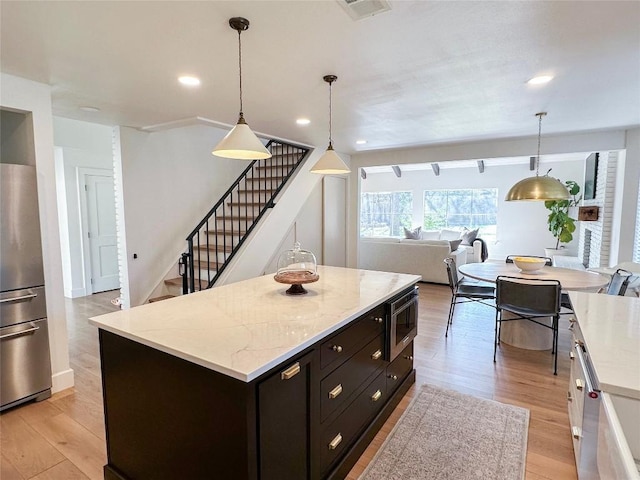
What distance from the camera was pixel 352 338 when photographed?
1.87m

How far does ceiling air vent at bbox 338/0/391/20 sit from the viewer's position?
1.69m

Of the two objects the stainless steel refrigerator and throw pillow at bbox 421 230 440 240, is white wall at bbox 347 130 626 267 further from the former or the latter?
the stainless steel refrigerator

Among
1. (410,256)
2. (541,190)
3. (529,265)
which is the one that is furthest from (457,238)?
(541,190)

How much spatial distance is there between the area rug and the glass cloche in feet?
3.56

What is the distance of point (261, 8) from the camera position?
5.76 ft

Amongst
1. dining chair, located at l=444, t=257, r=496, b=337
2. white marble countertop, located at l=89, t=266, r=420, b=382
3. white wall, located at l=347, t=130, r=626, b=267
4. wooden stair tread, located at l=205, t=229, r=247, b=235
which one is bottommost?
dining chair, located at l=444, t=257, r=496, b=337

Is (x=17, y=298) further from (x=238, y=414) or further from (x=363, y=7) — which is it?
(x=363, y=7)

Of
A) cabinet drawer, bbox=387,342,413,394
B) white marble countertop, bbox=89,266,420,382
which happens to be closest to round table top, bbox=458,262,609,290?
cabinet drawer, bbox=387,342,413,394

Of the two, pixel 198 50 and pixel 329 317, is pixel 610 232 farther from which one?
pixel 198 50

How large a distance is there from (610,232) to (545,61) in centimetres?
384

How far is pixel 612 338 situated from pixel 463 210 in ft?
30.8

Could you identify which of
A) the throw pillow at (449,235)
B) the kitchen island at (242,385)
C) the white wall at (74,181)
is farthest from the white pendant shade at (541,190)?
the white wall at (74,181)

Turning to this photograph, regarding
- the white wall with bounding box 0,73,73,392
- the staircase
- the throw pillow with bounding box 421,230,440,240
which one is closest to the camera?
the white wall with bounding box 0,73,73,392

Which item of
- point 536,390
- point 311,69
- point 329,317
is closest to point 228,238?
point 311,69
